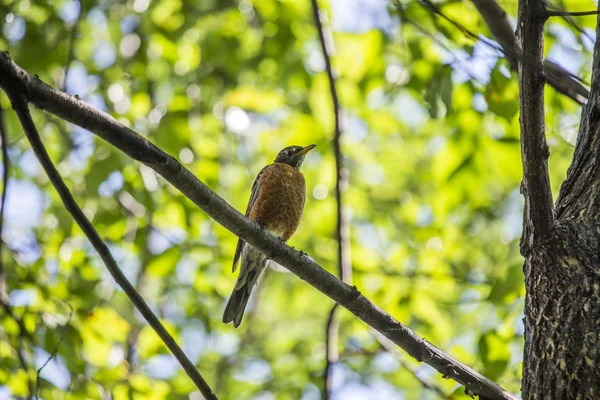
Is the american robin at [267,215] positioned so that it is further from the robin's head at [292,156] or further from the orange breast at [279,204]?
the robin's head at [292,156]

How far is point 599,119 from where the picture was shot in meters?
2.83

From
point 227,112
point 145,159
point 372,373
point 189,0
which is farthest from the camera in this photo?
point 372,373

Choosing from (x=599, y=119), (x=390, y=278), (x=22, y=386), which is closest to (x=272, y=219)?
(x=390, y=278)

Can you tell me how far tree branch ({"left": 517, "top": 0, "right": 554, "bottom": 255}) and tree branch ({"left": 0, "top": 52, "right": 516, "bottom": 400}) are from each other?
2.55 ft

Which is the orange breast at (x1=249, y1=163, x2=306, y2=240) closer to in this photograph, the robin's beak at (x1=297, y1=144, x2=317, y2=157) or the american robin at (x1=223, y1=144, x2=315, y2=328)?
the american robin at (x1=223, y1=144, x2=315, y2=328)

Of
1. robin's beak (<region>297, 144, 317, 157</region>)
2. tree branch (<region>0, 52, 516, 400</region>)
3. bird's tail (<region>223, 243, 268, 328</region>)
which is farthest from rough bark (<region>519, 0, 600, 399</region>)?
robin's beak (<region>297, 144, 317, 157</region>)

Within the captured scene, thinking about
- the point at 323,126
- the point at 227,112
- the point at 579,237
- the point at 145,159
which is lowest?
the point at 145,159

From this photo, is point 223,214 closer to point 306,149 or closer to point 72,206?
point 72,206

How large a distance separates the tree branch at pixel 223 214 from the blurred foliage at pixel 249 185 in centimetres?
81

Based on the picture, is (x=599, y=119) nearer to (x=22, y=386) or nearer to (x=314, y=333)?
(x=22, y=386)

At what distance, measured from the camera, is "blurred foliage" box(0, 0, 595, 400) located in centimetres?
437

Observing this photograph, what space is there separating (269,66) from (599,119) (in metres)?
4.65

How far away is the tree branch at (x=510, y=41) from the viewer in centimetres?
358

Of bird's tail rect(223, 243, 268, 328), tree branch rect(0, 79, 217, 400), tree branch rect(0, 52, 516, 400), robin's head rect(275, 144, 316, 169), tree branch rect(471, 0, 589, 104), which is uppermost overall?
robin's head rect(275, 144, 316, 169)
